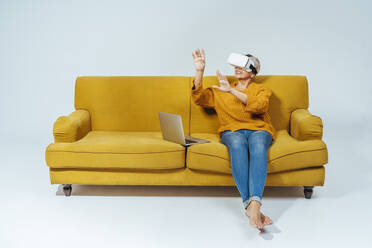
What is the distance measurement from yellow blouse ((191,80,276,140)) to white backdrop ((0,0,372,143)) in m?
1.76

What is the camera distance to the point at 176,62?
5762 mm

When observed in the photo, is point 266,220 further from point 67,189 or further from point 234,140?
point 67,189

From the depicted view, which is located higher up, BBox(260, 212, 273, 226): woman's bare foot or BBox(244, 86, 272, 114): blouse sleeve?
BBox(244, 86, 272, 114): blouse sleeve

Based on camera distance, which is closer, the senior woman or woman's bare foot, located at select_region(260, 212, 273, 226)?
woman's bare foot, located at select_region(260, 212, 273, 226)

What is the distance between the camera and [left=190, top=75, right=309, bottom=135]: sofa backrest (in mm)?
4297

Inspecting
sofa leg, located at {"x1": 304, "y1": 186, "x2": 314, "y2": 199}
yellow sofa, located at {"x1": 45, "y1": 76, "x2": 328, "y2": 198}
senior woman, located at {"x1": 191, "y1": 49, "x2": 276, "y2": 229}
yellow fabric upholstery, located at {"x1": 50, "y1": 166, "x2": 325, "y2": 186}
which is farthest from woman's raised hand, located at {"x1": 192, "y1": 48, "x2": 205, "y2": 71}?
sofa leg, located at {"x1": 304, "y1": 186, "x2": 314, "y2": 199}

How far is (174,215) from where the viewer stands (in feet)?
11.0

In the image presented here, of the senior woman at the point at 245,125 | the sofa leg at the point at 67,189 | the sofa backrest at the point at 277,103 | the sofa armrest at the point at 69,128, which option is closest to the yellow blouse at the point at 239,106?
the senior woman at the point at 245,125

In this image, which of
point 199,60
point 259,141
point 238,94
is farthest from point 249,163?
point 199,60

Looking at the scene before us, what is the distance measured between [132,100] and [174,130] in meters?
0.83

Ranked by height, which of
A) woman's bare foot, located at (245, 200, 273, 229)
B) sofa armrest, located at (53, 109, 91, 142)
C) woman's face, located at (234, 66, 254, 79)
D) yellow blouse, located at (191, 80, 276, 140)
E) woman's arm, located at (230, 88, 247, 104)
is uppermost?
woman's face, located at (234, 66, 254, 79)

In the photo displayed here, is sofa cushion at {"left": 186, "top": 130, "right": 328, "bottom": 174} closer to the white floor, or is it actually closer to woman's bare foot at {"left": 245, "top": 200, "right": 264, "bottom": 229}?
the white floor

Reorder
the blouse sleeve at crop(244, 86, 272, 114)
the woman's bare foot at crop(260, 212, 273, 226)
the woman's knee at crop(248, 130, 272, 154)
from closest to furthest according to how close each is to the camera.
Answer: the woman's bare foot at crop(260, 212, 273, 226), the woman's knee at crop(248, 130, 272, 154), the blouse sleeve at crop(244, 86, 272, 114)
